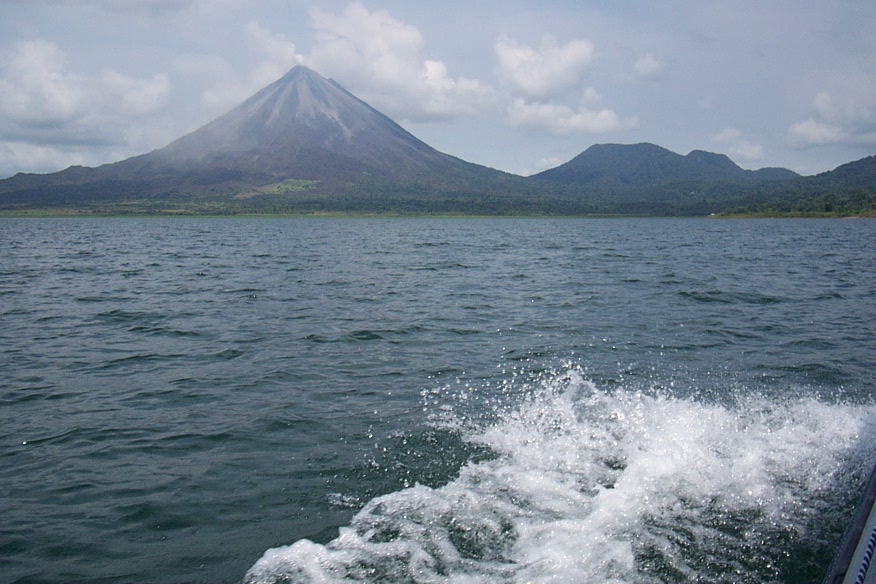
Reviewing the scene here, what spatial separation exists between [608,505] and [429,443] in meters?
2.86

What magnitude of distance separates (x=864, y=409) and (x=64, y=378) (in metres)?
14.9

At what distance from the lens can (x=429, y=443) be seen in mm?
8766

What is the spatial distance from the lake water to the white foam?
0.11ft

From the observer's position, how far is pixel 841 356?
14.3 m

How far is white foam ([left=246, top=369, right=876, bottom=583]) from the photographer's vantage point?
5.67 m

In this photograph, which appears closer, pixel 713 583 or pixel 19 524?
pixel 713 583

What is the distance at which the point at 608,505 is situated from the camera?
266 inches

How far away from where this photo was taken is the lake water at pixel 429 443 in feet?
19.6

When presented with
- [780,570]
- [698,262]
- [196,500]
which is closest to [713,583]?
[780,570]

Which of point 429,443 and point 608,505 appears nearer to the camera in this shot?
point 608,505

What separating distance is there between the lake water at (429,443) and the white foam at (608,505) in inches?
1.3

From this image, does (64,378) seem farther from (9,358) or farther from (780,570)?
(780,570)

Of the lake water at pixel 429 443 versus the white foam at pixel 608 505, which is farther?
the lake water at pixel 429 443

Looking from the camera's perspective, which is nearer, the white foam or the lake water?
the white foam
